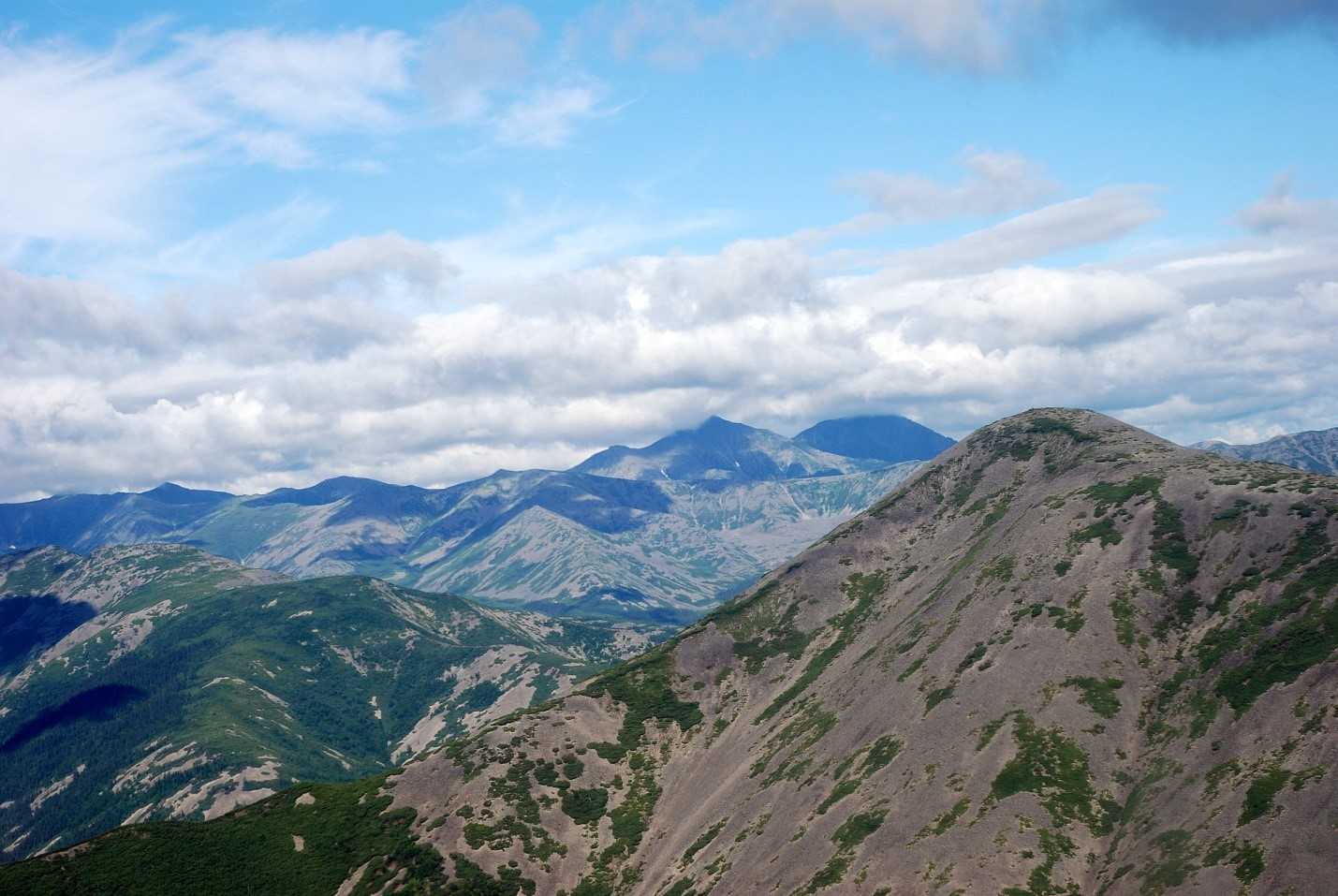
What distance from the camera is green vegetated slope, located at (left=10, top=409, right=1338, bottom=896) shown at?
101 m

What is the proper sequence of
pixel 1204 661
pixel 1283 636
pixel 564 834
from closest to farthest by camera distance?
pixel 1283 636
pixel 1204 661
pixel 564 834

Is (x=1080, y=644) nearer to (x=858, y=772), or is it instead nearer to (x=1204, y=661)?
(x=1204, y=661)

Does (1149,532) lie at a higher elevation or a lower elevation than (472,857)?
higher

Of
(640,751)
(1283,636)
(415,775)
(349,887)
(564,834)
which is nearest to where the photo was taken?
(1283,636)

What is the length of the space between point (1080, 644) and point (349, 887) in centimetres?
12391

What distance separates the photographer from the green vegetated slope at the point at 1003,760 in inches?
3969

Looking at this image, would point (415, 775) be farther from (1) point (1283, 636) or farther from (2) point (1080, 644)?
(1) point (1283, 636)

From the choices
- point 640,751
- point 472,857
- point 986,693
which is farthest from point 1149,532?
→ point 472,857

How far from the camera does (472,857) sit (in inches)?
5960

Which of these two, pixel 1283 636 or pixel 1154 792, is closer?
pixel 1154 792

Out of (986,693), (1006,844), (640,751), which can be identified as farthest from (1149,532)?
(640,751)

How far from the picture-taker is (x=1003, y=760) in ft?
393

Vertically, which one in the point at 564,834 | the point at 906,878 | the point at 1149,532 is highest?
the point at 1149,532

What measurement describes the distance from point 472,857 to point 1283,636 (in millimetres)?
126055
